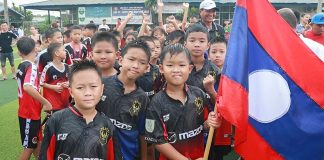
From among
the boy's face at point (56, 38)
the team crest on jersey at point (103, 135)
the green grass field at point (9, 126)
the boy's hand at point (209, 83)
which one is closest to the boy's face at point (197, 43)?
the boy's hand at point (209, 83)

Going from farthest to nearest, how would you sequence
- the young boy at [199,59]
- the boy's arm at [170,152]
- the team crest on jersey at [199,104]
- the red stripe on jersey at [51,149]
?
the young boy at [199,59] → the team crest on jersey at [199,104] → the boy's arm at [170,152] → the red stripe on jersey at [51,149]

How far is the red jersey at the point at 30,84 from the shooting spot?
4.04 metres

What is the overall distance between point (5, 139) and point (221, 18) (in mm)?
31034

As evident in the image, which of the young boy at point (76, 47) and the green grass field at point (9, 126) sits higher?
the young boy at point (76, 47)

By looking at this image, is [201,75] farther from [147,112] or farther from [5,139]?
[5,139]

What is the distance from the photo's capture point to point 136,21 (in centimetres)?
3403

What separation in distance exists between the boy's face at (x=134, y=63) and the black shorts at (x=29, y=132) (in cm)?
179

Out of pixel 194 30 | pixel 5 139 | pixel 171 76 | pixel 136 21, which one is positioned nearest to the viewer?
pixel 171 76

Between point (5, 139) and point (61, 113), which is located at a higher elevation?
point (61, 113)

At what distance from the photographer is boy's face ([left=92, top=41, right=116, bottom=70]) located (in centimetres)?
322

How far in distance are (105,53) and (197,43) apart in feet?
2.95

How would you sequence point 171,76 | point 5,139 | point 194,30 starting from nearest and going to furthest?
1. point 171,76
2. point 194,30
3. point 5,139

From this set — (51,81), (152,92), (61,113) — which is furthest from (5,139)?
(61,113)

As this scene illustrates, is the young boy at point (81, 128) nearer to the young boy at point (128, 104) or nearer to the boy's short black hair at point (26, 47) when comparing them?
the young boy at point (128, 104)
